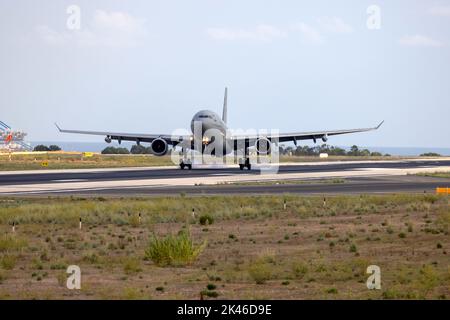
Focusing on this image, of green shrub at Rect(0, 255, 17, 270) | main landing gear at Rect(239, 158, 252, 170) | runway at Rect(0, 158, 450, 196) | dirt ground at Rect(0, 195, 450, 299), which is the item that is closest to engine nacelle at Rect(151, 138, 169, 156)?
main landing gear at Rect(239, 158, 252, 170)

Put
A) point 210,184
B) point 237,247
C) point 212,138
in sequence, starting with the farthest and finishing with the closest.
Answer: point 212,138 < point 210,184 < point 237,247

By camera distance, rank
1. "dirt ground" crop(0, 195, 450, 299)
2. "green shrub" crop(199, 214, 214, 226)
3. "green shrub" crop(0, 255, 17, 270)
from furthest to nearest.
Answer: "green shrub" crop(199, 214, 214, 226)
"green shrub" crop(0, 255, 17, 270)
"dirt ground" crop(0, 195, 450, 299)

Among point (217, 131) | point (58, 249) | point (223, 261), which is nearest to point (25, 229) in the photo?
point (58, 249)

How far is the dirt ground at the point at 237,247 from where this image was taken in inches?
877

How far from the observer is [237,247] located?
31.0 m

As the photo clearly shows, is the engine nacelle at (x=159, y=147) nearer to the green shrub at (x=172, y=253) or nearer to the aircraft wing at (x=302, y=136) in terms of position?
the aircraft wing at (x=302, y=136)

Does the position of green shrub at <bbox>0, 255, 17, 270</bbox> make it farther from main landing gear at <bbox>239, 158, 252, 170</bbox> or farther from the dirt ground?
main landing gear at <bbox>239, 158, 252, 170</bbox>

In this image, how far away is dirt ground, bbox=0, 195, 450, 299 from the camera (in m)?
22.3

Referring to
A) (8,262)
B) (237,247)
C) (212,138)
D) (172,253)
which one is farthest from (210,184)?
(8,262)

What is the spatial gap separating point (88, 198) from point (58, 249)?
2037cm

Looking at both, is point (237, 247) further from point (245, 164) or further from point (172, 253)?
point (245, 164)

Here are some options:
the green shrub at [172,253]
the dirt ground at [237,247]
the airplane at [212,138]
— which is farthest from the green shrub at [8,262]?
the airplane at [212,138]

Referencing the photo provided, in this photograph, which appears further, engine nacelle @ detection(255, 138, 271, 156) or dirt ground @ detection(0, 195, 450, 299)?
engine nacelle @ detection(255, 138, 271, 156)
